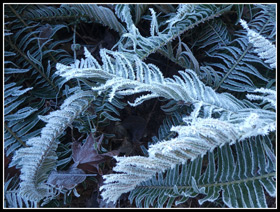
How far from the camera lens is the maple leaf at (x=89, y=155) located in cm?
72

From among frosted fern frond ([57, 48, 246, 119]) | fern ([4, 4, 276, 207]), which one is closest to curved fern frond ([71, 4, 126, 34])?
fern ([4, 4, 276, 207])

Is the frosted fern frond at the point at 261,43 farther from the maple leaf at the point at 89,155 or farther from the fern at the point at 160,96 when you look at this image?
the maple leaf at the point at 89,155

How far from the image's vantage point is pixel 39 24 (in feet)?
2.80

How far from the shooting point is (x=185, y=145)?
0.51 metres

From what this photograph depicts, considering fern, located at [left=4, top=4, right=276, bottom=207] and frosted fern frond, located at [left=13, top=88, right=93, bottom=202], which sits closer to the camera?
fern, located at [left=4, top=4, right=276, bottom=207]

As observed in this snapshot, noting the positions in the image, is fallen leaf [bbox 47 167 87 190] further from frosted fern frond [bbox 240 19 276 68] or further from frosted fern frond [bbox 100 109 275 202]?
frosted fern frond [bbox 240 19 276 68]

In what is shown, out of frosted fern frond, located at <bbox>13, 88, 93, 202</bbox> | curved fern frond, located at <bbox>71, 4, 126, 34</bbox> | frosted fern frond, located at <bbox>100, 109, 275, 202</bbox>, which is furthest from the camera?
curved fern frond, located at <bbox>71, 4, 126, 34</bbox>

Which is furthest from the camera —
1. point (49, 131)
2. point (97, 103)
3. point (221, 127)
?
point (97, 103)

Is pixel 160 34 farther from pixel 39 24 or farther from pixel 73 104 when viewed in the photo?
pixel 39 24

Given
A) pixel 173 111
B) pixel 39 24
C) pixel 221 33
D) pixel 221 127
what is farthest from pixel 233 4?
pixel 39 24

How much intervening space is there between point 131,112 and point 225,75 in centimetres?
29

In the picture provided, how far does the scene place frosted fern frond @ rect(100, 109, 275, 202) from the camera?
478 millimetres

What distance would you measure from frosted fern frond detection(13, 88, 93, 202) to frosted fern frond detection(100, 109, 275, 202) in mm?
187

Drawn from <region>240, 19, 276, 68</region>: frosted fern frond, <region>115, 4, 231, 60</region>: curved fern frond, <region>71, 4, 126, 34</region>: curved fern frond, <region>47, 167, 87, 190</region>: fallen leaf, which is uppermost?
<region>71, 4, 126, 34</region>: curved fern frond
